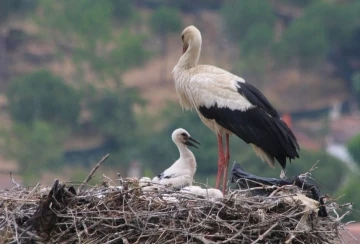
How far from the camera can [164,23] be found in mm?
52812

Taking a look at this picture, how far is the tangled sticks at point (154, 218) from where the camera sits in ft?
27.0

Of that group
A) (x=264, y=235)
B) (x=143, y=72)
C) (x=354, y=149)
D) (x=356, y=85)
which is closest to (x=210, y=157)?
(x=354, y=149)

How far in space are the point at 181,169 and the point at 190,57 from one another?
4.14ft

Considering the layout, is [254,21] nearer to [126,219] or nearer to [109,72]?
[109,72]

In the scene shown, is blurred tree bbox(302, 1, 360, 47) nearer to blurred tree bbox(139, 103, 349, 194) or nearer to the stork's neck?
blurred tree bbox(139, 103, 349, 194)

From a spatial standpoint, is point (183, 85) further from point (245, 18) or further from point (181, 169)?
point (245, 18)

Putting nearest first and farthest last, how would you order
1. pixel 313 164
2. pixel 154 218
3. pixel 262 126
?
pixel 154 218 < pixel 262 126 < pixel 313 164

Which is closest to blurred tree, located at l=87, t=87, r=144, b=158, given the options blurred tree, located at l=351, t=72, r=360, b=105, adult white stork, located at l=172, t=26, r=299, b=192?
blurred tree, located at l=351, t=72, r=360, b=105

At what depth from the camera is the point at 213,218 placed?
8320mm

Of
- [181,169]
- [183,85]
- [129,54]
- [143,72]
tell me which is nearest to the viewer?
[181,169]

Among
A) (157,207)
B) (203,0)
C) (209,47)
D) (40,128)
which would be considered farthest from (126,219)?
(203,0)

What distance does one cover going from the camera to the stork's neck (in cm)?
1072

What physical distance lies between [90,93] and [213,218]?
133 ft

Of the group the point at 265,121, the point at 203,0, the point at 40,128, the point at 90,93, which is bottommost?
the point at 265,121
